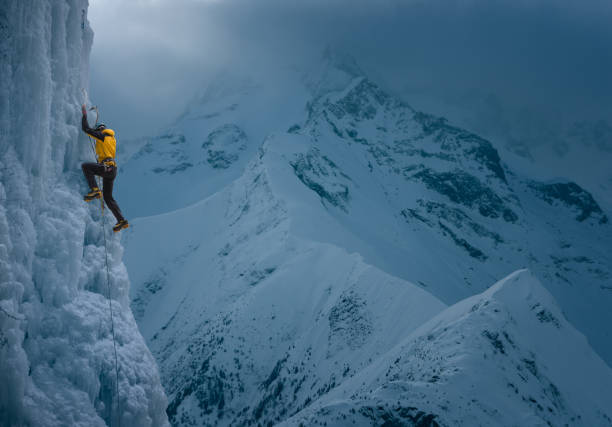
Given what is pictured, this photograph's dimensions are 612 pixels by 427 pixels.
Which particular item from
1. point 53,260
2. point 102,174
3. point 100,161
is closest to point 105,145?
point 100,161

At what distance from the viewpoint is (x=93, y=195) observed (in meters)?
8.94

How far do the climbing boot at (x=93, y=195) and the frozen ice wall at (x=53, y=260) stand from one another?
8.9 inches

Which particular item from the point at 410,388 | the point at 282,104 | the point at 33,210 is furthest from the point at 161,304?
the point at 282,104

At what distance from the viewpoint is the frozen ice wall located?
6977mm

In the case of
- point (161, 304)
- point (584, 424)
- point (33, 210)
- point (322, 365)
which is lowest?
point (161, 304)

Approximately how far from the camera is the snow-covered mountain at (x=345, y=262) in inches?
858

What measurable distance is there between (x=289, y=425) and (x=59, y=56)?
15.2 m

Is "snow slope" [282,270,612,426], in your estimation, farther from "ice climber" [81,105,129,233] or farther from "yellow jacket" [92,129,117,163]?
"yellow jacket" [92,129,117,163]

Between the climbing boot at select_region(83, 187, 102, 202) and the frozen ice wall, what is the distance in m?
0.22

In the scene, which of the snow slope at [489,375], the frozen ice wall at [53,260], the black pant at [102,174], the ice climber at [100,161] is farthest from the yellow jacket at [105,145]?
the snow slope at [489,375]

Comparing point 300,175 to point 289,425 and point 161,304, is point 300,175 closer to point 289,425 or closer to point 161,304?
point 161,304

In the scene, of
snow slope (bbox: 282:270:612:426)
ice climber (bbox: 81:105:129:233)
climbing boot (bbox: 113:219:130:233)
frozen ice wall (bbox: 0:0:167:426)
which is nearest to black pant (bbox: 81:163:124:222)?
ice climber (bbox: 81:105:129:233)

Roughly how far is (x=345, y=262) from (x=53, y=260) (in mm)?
35015

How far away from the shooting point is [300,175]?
76.8m
